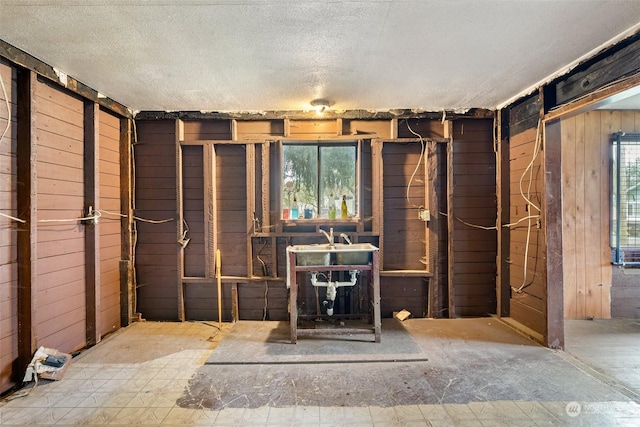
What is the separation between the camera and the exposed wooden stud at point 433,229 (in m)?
3.32

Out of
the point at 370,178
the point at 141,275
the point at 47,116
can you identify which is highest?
the point at 47,116

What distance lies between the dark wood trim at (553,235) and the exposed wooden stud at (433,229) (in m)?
0.98

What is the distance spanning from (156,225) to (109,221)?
440 mm

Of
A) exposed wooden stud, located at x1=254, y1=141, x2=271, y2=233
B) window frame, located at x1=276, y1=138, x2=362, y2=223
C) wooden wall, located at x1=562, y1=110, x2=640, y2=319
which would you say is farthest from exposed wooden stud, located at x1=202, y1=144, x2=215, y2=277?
wooden wall, located at x1=562, y1=110, x2=640, y2=319

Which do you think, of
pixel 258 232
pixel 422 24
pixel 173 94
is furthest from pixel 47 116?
pixel 422 24

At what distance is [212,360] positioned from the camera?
2.42 metres

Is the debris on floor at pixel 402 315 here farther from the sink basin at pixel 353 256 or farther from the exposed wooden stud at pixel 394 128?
the exposed wooden stud at pixel 394 128

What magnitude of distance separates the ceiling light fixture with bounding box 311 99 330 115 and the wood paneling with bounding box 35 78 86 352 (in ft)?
7.01

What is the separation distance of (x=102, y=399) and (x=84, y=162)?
78.9 inches

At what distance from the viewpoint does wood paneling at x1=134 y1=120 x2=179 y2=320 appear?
3.36 metres

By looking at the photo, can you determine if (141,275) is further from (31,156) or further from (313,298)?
(313,298)

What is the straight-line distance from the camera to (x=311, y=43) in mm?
1965

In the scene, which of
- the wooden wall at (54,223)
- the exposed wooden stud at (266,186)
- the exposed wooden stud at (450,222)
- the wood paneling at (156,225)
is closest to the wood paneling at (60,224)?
the wooden wall at (54,223)

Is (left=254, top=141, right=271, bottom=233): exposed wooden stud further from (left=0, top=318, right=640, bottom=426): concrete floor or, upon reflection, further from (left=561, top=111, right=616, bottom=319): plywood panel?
(left=561, top=111, right=616, bottom=319): plywood panel
